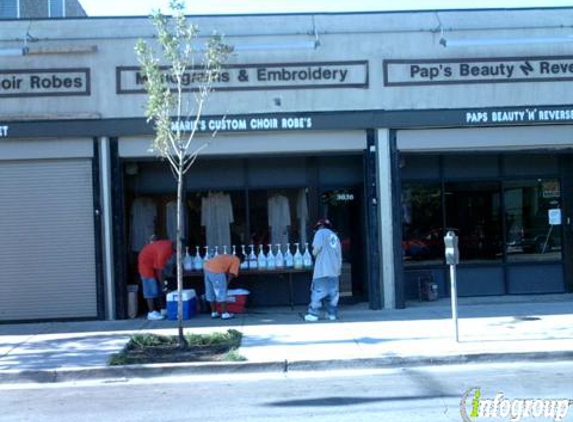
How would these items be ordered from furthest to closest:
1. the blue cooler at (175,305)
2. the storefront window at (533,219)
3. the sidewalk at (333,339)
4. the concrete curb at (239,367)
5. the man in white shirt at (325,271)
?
the storefront window at (533,219), the blue cooler at (175,305), the man in white shirt at (325,271), the sidewalk at (333,339), the concrete curb at (239,367)

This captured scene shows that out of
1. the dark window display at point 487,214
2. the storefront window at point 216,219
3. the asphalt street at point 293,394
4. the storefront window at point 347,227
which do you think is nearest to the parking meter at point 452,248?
the asphalt street at point 293,394

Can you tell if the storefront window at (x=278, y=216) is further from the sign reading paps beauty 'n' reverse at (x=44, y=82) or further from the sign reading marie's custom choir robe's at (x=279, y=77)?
the sign reading paps beauty 'n' reverse at (x=44, y=82)

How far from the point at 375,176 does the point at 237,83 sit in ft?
10.7

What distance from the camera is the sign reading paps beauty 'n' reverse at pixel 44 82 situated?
14102mm

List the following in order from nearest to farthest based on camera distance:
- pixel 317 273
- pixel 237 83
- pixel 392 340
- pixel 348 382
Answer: pixel 348 382 < pixel 392 340 < pixel 317 273 < pixel 237 83

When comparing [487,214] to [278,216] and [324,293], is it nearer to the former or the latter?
[278,216]

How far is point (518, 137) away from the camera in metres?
14.7

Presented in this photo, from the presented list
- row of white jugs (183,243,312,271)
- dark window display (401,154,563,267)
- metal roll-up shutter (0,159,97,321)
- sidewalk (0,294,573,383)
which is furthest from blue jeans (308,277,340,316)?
metal roll-up shutter (0,159,97,321)

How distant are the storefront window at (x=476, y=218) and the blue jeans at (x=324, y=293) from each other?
3877mm

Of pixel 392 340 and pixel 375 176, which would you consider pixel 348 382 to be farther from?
pixel 375 176

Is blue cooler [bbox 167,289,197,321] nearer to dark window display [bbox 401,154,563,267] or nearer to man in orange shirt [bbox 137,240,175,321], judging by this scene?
man in orange shirt [bbox 137,240,175,321]

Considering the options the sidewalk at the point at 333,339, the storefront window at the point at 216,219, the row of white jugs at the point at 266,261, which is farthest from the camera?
the storefront window at the point at 216,219

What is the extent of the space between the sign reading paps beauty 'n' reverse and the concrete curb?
6151 mm

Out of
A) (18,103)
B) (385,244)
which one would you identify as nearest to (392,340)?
(385,244)
